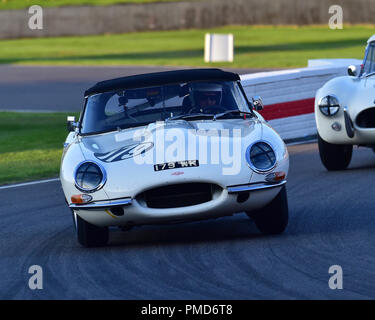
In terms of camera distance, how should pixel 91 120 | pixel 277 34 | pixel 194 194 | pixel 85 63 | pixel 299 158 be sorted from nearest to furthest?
pixel 194 194 → pixel 91 120 → pixel 299 158 → pixel 85 63 → pixel 277 34

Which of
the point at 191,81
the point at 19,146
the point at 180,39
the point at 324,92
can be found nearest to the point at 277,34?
the point at 180,39

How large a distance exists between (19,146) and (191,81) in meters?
7.94

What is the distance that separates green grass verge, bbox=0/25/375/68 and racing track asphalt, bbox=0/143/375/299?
892 inches

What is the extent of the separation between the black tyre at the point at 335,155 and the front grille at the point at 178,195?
15.1 ft

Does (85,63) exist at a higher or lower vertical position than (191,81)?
lower

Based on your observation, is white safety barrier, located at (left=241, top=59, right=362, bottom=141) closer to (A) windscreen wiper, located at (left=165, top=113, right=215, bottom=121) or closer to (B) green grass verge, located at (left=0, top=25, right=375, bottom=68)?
(A) windscreen wiper, located at (left=165, top=113, right=215, bottom=121)

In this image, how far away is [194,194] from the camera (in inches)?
305

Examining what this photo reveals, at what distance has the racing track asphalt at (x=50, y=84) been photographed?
78.4ft

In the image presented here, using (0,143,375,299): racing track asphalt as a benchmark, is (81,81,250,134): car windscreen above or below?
above

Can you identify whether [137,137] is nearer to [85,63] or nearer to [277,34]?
[85,63]

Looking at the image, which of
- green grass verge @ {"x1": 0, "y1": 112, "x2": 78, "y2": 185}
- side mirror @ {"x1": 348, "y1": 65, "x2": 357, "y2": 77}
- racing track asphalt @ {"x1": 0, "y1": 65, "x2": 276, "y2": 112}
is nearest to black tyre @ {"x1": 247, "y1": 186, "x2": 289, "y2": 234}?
side mirror @ {"x1": 348, "y1": 65, "x2": 357, "y2": 77}

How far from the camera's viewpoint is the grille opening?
38.3ft

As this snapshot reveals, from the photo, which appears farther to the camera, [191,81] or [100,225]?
[191,81]

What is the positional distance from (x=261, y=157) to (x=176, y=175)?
28.8 inches
